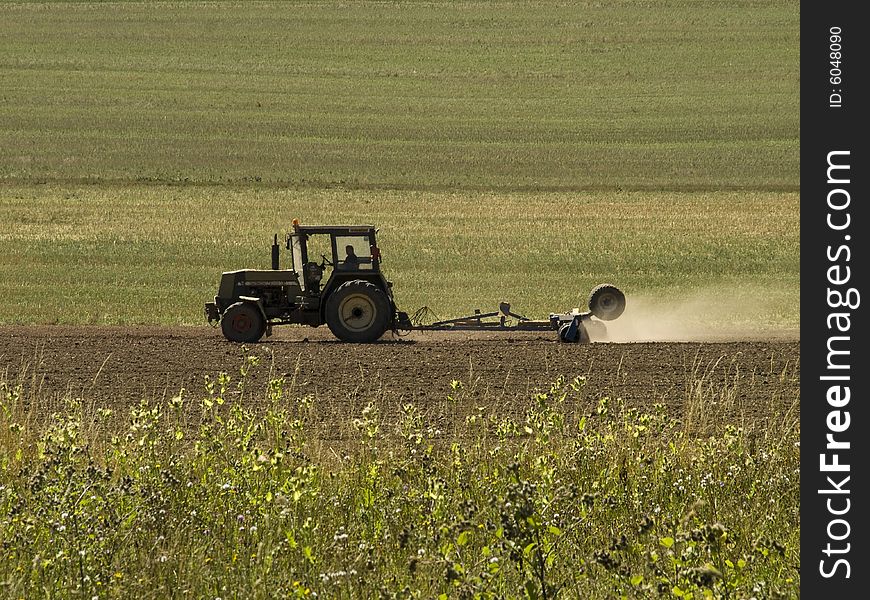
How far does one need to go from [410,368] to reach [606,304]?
412 centimetres

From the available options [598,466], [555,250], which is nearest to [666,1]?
[555,250]

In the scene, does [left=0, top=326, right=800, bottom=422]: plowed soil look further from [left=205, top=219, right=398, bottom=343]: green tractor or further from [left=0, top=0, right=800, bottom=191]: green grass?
[left=0, top=0, right=800, bottom=191]: green grass

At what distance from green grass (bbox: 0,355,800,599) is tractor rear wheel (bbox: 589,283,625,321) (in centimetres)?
875

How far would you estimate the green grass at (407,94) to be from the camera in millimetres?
48062

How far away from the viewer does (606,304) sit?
19.0 meters

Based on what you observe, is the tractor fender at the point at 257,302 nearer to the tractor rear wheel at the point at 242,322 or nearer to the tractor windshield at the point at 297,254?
the tractor rear wheel at the point at 242,322

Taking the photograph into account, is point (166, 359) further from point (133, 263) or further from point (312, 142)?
point (312, 142)

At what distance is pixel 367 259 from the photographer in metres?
18.4

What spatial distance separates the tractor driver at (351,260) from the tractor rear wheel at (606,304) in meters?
3.37

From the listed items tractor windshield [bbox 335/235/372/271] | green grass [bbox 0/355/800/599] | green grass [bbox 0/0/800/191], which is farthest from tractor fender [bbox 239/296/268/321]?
green grass [bbox 0/0/800/191]

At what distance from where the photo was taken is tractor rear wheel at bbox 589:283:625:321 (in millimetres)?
18891

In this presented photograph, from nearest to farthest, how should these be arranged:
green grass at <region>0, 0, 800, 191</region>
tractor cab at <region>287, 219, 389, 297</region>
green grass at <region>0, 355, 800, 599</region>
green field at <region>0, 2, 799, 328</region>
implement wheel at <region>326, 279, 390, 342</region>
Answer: green grass at <region>0, 355, 800, 599</region>, implement wheel at <region>326, 279, 390, 342</region>, tractor cab at <region>287, 219, 389, 297</region>, green field at <region>0, 2, 799, 328</region>, green grass at <region>0, 0, 800, 191</region>

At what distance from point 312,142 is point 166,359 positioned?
121ft

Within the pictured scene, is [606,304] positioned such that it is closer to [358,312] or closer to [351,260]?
[358,312]
